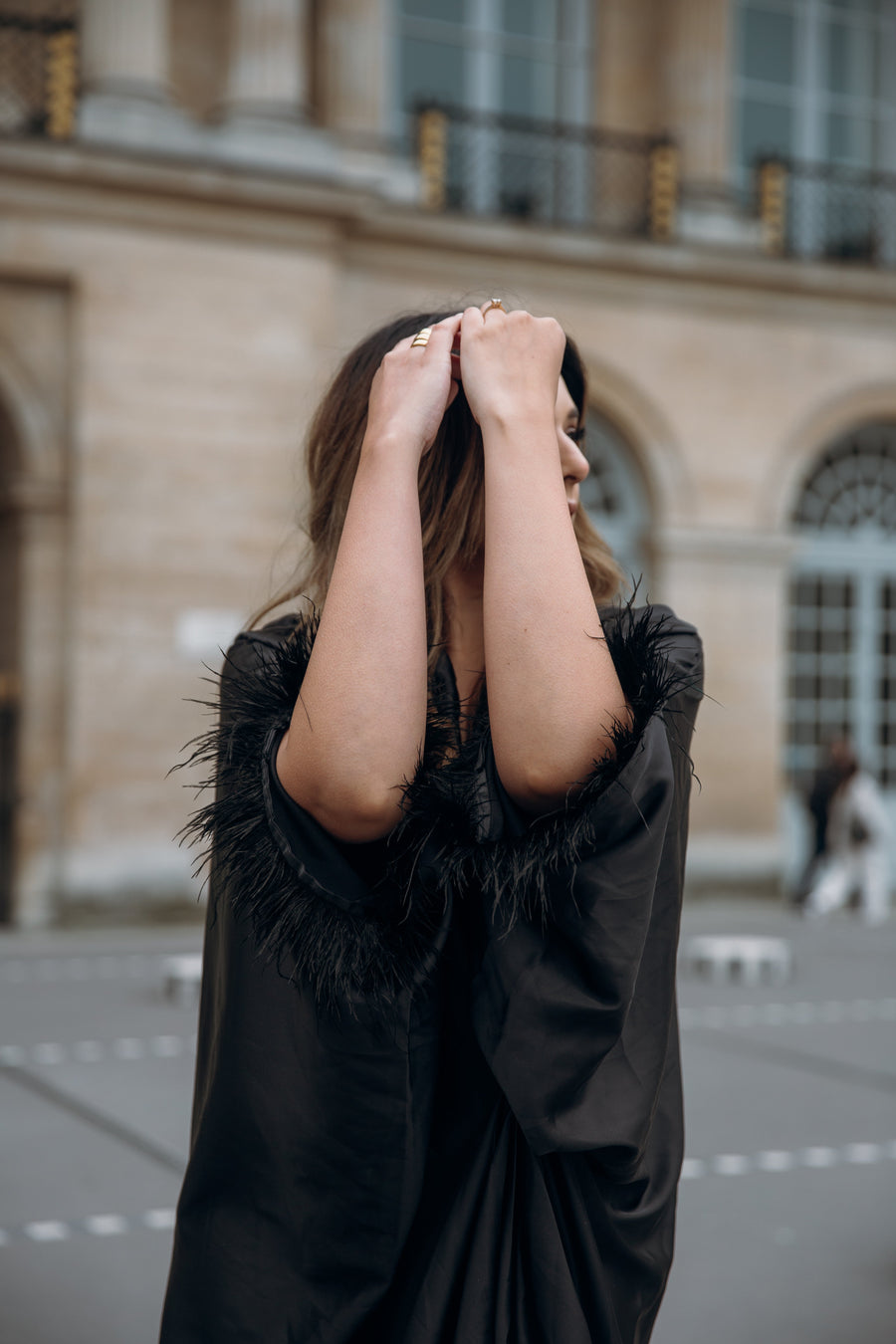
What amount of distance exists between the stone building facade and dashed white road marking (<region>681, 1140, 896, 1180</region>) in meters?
6.68

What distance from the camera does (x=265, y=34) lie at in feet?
44.6

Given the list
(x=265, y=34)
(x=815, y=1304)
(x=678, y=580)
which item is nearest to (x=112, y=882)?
(x=678, y=580)

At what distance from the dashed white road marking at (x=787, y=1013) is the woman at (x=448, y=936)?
22.9 ft

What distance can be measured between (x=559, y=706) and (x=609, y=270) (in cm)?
1430

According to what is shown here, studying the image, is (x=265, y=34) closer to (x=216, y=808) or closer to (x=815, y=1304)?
(x=815, y=1304)

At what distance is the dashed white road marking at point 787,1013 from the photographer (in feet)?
28.1

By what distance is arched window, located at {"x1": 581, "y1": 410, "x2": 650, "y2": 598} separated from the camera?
50.8 ft

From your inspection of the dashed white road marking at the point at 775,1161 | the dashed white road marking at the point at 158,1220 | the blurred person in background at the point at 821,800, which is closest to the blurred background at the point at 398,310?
the blurred person in background at the point at 821,800

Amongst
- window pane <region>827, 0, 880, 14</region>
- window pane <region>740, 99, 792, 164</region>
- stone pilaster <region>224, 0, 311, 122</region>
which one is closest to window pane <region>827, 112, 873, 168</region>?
window pane <region>740, 99, 792, 164</region>

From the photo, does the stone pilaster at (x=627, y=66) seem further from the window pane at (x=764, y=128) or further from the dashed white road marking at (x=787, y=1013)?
the dashed white road marking at (x=787, y=1013)

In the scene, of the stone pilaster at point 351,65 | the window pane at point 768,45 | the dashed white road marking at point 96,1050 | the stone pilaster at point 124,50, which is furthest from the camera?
the window pane at point 768,45

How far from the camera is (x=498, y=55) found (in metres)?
15.8

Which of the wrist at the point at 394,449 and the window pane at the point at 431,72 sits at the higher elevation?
the window pane at the point at 431,72

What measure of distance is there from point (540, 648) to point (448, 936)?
0.30m
